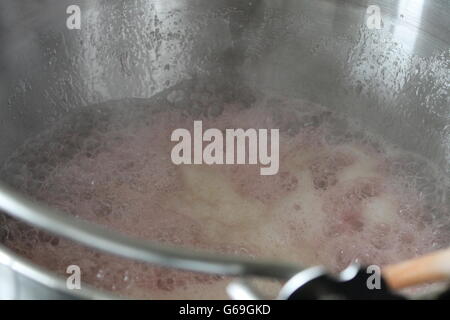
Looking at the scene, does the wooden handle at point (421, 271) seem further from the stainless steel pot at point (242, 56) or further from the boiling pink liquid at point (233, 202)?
the stainless steel pot at point (242, 56)

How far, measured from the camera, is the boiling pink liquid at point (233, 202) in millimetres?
1013

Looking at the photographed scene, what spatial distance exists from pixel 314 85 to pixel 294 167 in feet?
0.62

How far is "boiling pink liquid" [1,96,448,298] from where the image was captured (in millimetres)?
1013

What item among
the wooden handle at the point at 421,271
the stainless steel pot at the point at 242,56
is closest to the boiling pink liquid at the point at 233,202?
the stainless steel pot at the point at 242,56

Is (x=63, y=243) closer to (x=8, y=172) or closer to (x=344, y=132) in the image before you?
(x=8, y=172)

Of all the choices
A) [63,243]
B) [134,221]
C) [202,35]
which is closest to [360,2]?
[202,35]

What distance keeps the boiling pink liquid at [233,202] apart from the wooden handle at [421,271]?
1.32ft

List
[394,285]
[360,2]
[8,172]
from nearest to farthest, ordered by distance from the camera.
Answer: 1. [394,285]
2. [8,172]
3. [360,2]

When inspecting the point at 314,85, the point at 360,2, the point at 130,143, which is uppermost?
the point at 360,2

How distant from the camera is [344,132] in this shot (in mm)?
1234

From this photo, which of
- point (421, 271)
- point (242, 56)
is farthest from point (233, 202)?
point (421, 271)

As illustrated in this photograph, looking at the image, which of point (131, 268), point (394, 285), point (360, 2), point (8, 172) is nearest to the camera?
point (394, 285)

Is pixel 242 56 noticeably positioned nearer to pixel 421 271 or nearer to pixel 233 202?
pixel 233 202

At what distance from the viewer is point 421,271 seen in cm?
60
